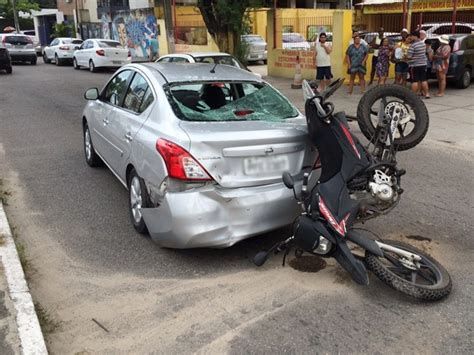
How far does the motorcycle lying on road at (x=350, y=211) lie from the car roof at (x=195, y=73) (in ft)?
3.83

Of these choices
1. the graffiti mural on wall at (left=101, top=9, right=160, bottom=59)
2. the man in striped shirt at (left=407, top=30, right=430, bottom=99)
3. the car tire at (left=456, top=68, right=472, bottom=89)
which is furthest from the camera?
the graffiti mural on wall at (left=101, top=9, right=160, bottom=59)

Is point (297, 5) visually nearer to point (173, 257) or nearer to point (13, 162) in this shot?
point (13, 162)

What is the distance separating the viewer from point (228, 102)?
504 cm

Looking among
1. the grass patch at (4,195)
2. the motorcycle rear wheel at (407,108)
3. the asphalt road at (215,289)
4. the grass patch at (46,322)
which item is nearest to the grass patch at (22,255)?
the asphalt road at (215,289)

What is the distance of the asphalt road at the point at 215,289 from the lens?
3.25 m

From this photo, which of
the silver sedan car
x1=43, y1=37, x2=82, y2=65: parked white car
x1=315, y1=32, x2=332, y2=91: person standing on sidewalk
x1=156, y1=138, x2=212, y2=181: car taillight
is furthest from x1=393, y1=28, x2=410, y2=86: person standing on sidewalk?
x1=43, y1=37, x2=82, y2=65: parked white car

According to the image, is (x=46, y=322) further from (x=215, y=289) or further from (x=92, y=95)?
(x=92, y=95)

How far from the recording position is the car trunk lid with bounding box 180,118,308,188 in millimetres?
3986

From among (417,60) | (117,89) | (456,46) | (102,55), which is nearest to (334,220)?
(117,89)

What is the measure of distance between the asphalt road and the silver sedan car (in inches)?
13.9

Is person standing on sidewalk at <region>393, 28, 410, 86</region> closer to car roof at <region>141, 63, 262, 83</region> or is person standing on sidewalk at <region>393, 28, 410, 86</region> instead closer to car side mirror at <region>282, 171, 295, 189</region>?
car roof at <region>141, 63, 262, 83</region>

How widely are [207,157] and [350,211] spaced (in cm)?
115

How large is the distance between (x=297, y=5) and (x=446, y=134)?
98.6ft

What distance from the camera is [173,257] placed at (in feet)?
14.5
